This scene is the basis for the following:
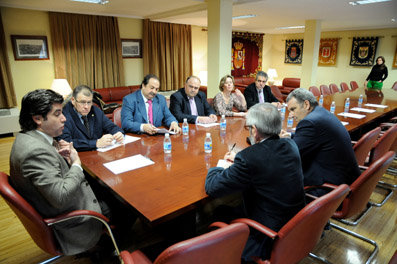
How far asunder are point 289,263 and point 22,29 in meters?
6.33

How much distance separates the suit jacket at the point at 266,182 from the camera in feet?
4.01

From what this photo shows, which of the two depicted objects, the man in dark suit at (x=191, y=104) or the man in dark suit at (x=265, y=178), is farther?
the man in dark suit at (x=191, y=104)

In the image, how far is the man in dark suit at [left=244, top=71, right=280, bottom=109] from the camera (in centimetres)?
389

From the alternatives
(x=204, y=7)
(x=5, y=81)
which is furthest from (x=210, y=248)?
(x=5, y=81)

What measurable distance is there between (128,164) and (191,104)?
168 cm

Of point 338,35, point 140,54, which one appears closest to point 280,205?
point 140,54

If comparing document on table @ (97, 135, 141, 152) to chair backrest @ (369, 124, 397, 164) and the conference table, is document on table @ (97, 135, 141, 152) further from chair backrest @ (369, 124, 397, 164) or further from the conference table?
chair backrest @ (369, 124, 397, 164)

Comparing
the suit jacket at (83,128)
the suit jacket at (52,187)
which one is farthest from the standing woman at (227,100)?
the suit jacket at (52,187)

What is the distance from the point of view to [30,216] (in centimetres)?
122

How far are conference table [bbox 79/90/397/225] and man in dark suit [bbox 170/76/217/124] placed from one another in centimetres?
39

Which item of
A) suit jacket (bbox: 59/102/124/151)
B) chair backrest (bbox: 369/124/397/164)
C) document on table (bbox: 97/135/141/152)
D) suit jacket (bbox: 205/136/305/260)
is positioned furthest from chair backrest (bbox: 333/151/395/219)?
suit jacket (bbox: 59/102/124/151)

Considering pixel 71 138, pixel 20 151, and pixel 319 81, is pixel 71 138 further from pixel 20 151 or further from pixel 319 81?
pixel 319 81

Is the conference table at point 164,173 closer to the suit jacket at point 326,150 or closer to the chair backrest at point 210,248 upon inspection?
the chair backrest at point 210,248

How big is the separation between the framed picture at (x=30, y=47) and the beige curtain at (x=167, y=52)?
7.99 feet
